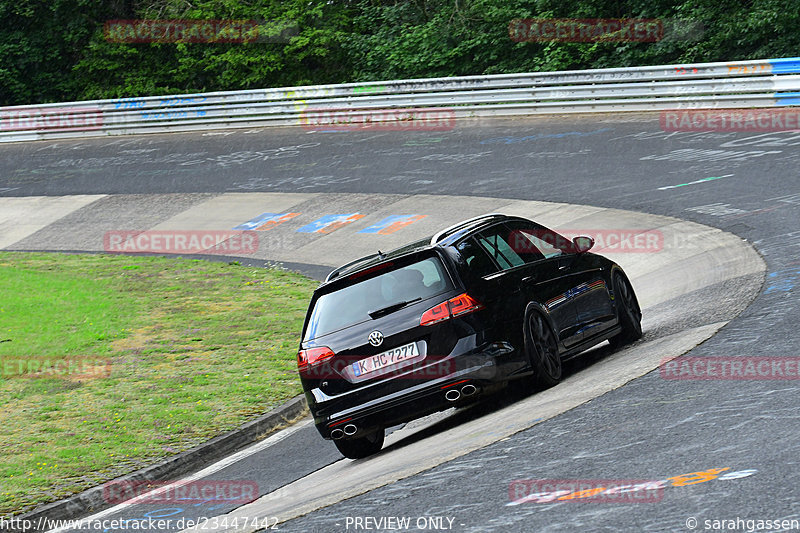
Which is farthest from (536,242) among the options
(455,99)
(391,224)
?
(455,99)

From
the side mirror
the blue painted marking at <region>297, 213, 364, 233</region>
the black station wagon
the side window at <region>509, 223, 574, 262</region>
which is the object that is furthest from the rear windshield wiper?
the blue painted marking at <region>297, 213, 364, 233</region>

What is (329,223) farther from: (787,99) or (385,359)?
(385,359)

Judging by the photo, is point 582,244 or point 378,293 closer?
point 378,293

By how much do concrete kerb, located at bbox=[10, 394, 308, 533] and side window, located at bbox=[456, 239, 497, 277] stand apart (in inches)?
112

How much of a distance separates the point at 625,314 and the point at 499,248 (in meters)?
1.68

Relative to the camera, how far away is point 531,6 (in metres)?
32.1

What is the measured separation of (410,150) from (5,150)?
1422 centimetres

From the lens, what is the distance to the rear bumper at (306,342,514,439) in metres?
8.02

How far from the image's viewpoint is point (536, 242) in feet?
32.2

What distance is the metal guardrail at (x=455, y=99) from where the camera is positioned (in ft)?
73.3

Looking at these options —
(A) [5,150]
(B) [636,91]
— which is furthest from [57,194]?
(B) [636,91]

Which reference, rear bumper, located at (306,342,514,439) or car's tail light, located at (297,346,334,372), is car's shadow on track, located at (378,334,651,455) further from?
car's tail light, located at (297,346,334,372)

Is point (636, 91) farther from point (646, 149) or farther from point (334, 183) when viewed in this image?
point (334, 183)

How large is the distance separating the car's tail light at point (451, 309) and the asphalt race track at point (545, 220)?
877 mm
